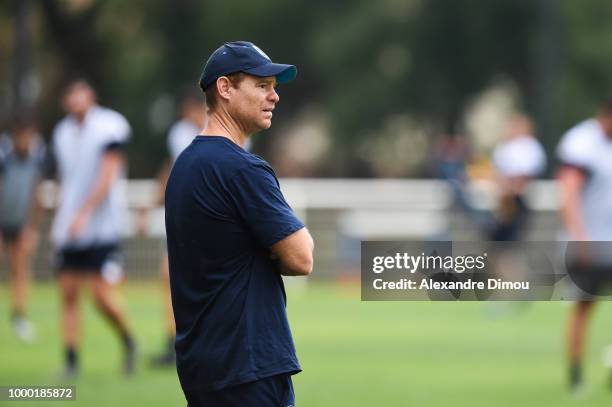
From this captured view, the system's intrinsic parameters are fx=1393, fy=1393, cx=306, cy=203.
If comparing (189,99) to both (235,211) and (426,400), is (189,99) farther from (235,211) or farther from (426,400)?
(235,211)

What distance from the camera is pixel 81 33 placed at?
39219 millimetres

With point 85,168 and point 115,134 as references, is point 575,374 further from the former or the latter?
point 85,168

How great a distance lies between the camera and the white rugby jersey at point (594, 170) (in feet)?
37.4

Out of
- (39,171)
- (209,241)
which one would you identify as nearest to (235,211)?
(209,241)

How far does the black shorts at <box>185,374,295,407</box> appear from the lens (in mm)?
5418

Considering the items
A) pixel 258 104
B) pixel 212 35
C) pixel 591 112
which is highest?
pixel 212 35

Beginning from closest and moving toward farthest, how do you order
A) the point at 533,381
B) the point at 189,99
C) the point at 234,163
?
the point at 234,163
the point at 533,381
the point at 189,99

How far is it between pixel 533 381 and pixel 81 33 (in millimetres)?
29110

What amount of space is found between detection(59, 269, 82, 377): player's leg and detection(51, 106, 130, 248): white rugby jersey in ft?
0.95

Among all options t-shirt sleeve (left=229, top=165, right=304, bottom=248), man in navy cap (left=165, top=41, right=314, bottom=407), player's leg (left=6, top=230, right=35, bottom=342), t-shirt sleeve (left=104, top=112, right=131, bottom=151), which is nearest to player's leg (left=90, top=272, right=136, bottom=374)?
t-shirt sleeve (left=104, top=112, right=131, bottom=151)

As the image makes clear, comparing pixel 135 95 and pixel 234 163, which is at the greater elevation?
pixel 135 95

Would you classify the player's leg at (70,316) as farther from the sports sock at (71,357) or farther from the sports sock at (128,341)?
the sports sock at (128,341)

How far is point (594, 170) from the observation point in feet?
37.8

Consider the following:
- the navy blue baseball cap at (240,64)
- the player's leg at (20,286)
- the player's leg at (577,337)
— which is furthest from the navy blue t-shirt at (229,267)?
the player's leg at (20,286)
